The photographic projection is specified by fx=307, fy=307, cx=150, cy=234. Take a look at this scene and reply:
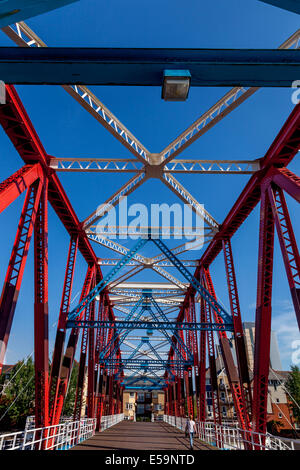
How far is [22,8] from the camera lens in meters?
4.14

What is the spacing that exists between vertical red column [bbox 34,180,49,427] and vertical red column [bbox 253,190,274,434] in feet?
29.2

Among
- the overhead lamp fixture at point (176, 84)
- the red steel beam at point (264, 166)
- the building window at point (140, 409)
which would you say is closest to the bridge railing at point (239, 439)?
the overhead lamp fixture at point (176, 84)

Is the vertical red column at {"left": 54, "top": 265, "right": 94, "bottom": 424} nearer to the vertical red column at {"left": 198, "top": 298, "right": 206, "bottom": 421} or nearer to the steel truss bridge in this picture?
the steel truss bridge

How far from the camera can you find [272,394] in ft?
185

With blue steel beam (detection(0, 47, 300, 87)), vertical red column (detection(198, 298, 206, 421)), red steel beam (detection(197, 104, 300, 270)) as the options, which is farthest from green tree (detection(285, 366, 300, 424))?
blue steel beam (detection(0, 47, 300, 87))

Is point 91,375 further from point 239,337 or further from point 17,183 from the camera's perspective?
point 17,183

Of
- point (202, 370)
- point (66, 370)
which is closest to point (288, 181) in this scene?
point (66, 370)

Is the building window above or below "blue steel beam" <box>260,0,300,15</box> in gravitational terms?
below

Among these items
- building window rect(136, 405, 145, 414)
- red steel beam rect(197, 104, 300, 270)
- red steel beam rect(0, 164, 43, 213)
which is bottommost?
building window rect(136, 405, 145, 414)

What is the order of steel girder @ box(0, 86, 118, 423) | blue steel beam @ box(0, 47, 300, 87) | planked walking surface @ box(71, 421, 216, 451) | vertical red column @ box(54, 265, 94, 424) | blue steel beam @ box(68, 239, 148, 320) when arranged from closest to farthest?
blue steel beam @ box(0, 47, 300, 87) → steel girder @ box(0, 86, 118, 423) → planked walking surface @ box(71, 421, 216, 451) → vertical red column @ box(54, 265, 94, 424) → blue steel beam @ box(68, 239, 148, 320)

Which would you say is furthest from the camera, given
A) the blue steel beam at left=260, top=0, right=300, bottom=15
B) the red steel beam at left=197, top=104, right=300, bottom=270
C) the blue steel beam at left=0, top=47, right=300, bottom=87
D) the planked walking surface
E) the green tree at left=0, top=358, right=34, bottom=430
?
the green tree at left=0, top=358, right=34, bottom=430

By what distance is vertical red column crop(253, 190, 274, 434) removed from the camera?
41.3ft

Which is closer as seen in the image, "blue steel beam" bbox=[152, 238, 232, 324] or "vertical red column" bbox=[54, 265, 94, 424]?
"vertical red column" bbox=[54, 265, 94, 424]
